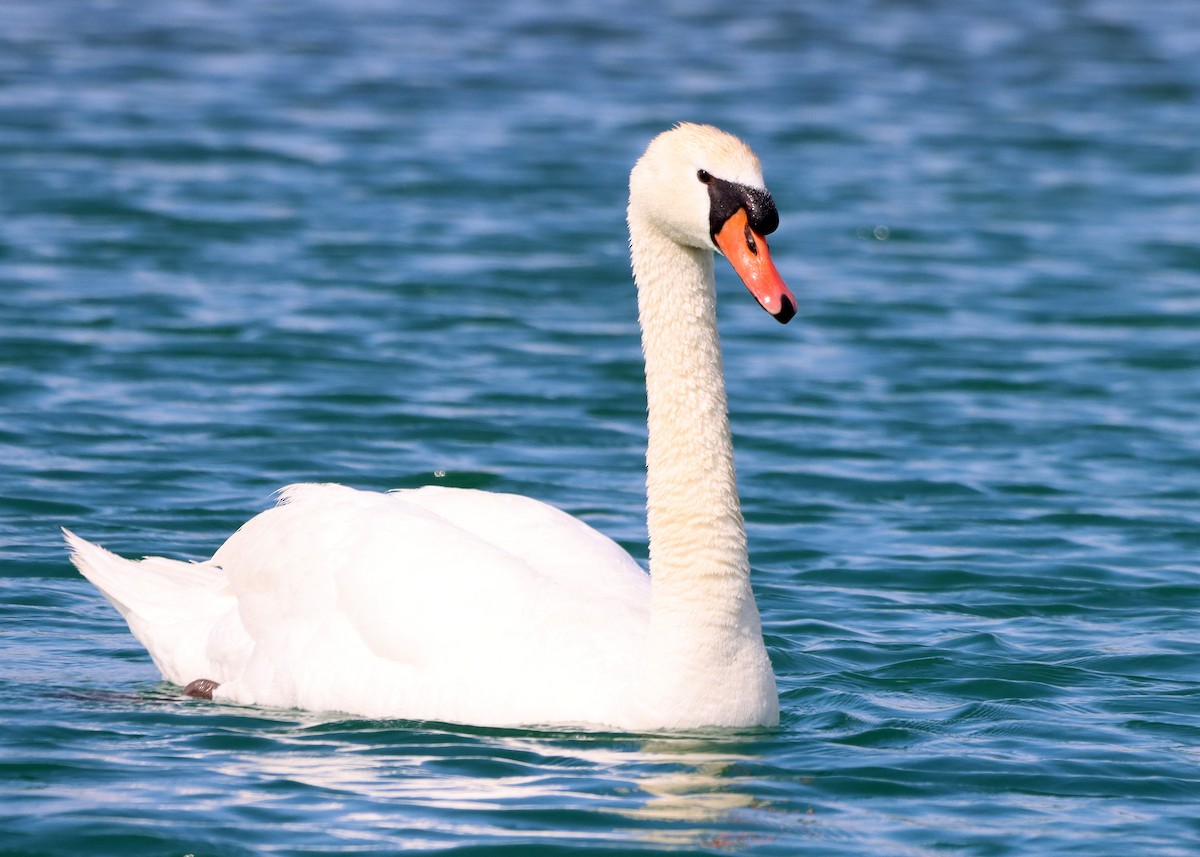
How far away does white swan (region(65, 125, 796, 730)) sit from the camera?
7754 millimetres

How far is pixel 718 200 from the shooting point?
7613 millimetres

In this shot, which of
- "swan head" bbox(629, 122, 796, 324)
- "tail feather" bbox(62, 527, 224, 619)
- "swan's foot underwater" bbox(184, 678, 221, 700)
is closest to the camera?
"swan head" bbox(629, 122, 796, 324)

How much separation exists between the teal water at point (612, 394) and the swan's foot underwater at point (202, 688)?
0.28 feet

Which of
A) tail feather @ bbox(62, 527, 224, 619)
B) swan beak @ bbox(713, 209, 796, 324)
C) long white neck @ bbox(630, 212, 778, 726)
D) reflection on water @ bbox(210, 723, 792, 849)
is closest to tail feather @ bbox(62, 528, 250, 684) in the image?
tail feather @ bbox(62, 527, 224, 619)

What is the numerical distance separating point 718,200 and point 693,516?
1.16 meters

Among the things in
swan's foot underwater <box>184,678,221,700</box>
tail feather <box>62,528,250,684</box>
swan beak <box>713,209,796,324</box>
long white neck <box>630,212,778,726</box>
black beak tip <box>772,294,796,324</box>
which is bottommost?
swan's foot underwater <box>184,678,221,700</box>

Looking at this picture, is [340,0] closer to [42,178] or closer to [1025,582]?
[42,178]

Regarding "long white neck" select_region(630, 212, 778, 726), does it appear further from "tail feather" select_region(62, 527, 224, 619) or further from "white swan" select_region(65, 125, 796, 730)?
"tail feather" select_region(62, 527, 224, 619)

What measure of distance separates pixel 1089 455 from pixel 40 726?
7393 millimetres

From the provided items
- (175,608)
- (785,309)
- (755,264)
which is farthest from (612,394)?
(785,309)

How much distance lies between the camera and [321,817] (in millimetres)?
7082

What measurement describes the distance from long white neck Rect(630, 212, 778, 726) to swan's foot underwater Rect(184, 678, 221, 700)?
1868 millimetres

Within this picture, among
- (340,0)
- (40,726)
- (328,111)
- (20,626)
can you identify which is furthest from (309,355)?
(340,0)

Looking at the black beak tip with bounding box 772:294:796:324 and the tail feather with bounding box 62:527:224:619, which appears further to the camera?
the tail feather with bounding box 62:527:224:619
